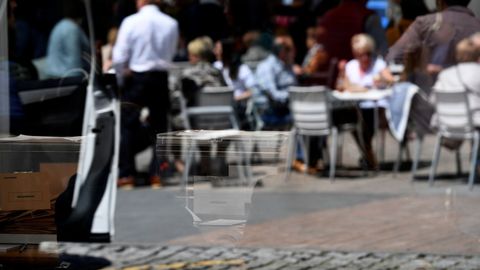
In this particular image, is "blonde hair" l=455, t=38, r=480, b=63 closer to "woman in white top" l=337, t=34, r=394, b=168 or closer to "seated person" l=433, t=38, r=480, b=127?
"seated person" l=433, t=38, r=480, b=127

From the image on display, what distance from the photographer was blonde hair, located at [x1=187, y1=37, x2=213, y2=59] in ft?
23.6

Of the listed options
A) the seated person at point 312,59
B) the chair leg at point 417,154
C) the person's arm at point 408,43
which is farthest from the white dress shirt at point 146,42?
the chair leg at point 417,154

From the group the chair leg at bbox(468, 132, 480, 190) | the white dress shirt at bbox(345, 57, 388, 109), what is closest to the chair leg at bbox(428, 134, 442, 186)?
the chair leg at bbox(468, 132, 480, 190)

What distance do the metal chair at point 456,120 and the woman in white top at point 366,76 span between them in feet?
1.36

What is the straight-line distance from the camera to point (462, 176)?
8289 mm

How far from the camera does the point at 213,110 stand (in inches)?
317

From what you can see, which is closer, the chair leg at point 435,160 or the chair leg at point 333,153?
the chair leg at point 435,160

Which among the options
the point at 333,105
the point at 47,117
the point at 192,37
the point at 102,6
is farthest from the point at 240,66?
Answer: the point at 47,117

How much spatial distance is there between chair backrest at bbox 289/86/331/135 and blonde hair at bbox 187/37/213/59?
4.13 feet

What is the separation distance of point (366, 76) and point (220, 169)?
1651mm

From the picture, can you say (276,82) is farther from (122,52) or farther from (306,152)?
(122,52)

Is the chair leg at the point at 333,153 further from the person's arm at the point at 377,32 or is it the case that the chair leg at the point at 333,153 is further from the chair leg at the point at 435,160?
the person's arm at the point at 377,32

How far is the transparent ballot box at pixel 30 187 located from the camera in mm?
5512

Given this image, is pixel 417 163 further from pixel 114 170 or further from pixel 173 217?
pixel 114 170
